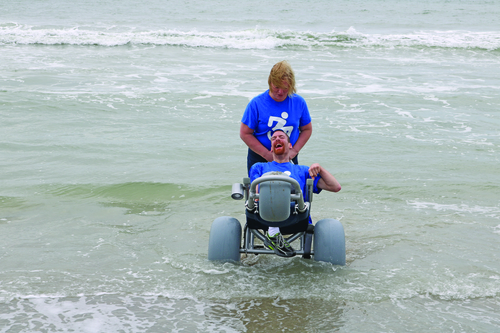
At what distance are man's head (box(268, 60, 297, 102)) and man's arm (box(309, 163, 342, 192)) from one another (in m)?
0.75

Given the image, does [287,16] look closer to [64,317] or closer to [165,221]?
[165,221]

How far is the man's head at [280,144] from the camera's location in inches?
180

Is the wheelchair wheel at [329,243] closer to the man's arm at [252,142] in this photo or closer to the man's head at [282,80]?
the man's arm at [252,142]

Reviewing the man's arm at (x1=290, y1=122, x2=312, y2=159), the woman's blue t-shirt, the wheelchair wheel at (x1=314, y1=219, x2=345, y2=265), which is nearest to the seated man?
the wheelchair wheel at (x1=314, y1=219, x2=345, y2=265)

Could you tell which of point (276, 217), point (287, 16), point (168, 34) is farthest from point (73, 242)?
point (287, 16)

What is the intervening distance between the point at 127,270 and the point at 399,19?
111 ft

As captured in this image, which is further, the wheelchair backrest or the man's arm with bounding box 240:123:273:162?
the man's arm with bounding box 240:123:273:162

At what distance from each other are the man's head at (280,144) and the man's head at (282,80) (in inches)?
17.2

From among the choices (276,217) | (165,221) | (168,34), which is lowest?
(165,221)

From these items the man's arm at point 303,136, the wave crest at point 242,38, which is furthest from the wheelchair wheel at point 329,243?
the wave crest at point 242,38

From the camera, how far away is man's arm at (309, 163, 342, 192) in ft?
14.7

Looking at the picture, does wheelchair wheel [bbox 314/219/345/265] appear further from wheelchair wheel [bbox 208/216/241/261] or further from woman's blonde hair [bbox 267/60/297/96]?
woman's blonde hair [bbox 267/60/297/96]

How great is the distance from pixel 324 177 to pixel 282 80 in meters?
0.91

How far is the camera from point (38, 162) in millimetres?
8695
